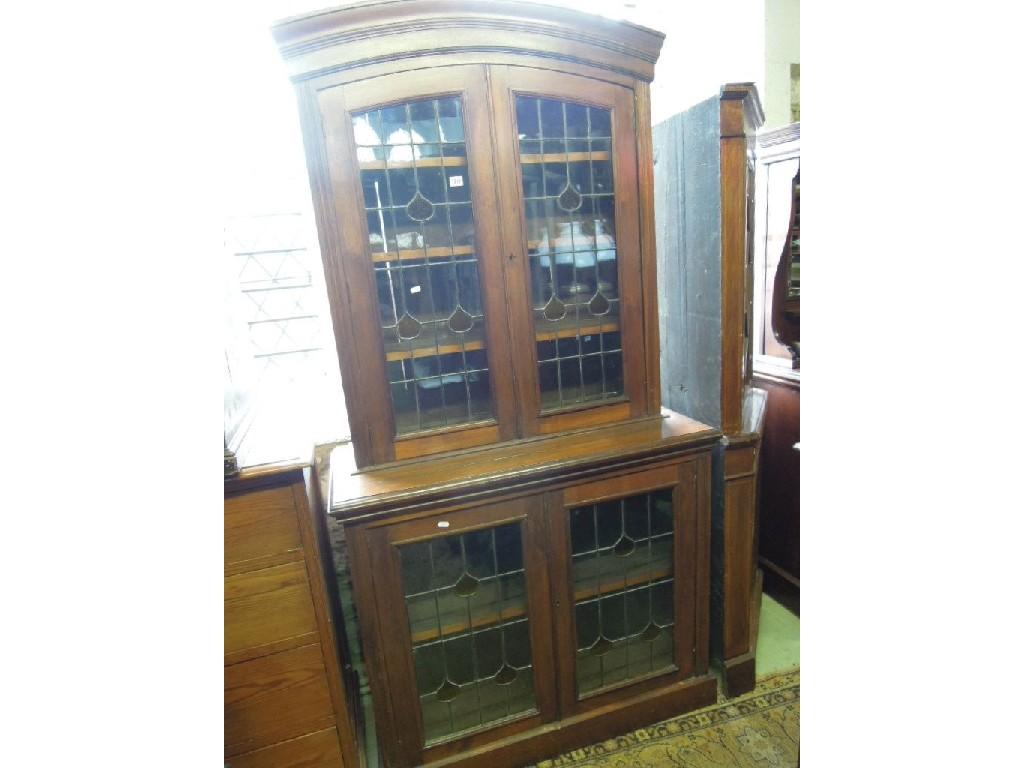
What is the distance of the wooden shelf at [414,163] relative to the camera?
111 centimetres

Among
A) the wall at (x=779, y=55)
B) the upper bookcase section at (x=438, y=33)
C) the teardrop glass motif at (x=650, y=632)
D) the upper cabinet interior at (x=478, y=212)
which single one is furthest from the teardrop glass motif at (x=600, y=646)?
the wall at (x=779, y=55)

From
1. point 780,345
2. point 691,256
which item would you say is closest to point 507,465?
point 691,256

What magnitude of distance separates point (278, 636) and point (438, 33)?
1292mm

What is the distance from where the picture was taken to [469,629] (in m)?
1.28

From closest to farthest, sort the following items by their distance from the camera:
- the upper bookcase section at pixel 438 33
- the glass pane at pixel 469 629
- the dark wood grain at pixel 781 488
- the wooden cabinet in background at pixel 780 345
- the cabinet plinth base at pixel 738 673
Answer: the upper bookcase section at pixel 438 33
the glass pane at pixel 469 629
the cabinet plinth base at pixel 738 673
the wooden cabinet in background at pixel 780 345
the dark wood grain at pixel 781 488

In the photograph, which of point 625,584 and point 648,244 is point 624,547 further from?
point 648,244

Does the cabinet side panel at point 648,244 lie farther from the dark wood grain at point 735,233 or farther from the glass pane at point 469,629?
the glass pane at point 469,629

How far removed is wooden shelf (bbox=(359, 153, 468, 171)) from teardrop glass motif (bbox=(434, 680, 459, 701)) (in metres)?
1.21
